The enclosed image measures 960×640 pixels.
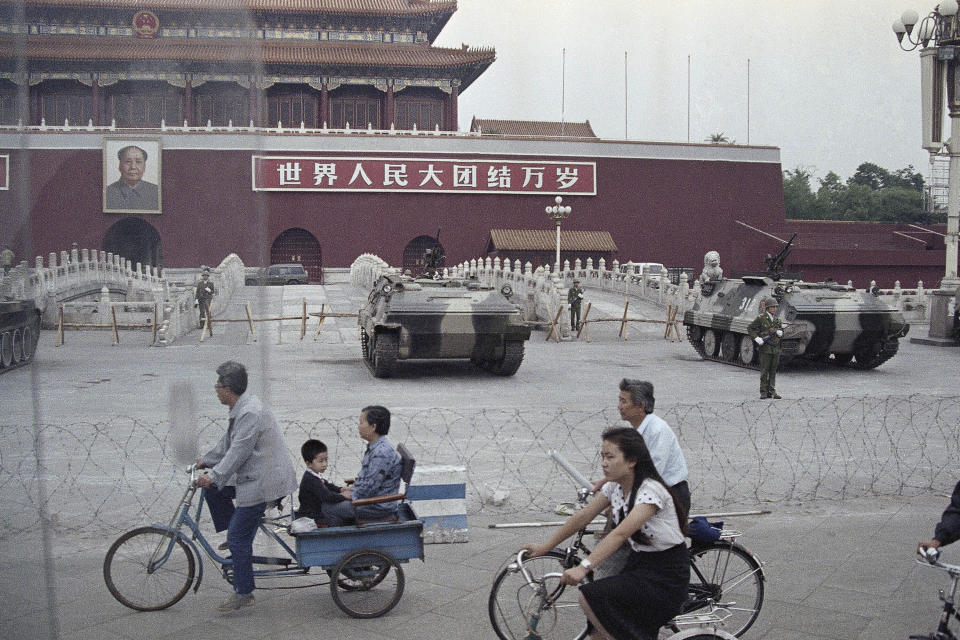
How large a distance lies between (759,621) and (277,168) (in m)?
31.0

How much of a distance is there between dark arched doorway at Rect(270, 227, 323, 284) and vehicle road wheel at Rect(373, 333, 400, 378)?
2110 cm

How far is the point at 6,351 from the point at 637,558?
2324 mm

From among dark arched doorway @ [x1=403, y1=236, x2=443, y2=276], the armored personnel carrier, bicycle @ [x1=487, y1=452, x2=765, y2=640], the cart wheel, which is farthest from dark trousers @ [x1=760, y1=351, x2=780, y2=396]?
dark arched doorway @ [x1=403, y1=236, x2=443, y2=276]

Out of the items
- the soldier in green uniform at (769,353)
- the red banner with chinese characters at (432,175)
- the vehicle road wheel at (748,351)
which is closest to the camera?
the soldier in green uniform at (769,353)

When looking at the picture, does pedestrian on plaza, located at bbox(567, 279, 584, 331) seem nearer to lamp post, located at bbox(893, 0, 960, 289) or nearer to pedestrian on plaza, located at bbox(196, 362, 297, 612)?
lamp post, located at bbox(893, 0, 960, 289)

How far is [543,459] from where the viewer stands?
820 centimetres

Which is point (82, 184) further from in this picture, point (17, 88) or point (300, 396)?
point (300, 396)

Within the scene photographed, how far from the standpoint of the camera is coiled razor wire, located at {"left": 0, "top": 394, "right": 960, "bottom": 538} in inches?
268

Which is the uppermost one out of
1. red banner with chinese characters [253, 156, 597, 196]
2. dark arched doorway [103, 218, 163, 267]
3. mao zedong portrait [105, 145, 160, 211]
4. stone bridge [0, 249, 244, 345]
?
red banner with chinese characters [253, 156, 597, 196]

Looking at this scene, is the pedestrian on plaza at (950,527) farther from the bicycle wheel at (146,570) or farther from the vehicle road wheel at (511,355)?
the vehicle road wheel at (511,355)

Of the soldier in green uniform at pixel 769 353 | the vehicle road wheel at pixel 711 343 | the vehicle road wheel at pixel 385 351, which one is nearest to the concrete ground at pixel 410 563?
the soldier in green uniform at pixel 769 353

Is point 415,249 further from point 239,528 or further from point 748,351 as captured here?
point 239,528

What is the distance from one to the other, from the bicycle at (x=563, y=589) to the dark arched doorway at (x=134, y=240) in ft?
6.20

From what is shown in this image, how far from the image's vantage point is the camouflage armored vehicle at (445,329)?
1435cm
